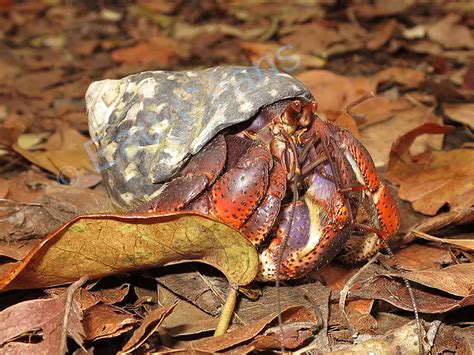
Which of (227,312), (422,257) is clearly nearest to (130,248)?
(227,312)

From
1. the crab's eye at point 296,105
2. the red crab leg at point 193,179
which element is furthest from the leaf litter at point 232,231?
the crab's eye at point 296,105

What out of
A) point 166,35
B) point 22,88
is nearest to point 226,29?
point 166,35

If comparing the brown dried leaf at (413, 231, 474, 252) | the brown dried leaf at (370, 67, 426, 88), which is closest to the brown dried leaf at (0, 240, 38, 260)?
the brown dried leaf at (413, 231, 474, 252)

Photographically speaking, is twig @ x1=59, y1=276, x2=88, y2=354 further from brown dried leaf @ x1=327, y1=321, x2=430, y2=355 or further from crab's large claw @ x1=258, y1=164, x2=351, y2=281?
brown dried leaf @ x1=327, y1=321, x2=430, y2=355

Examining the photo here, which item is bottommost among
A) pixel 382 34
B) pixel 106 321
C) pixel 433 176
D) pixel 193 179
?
pixel 382 34

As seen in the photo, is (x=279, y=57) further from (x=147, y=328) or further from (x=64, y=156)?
(x=147, y=328)

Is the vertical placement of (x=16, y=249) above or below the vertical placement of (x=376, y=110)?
above

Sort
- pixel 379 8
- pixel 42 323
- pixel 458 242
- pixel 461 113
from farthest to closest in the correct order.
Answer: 1. pixel 379 8
2. pixel 461 113
3. pixel 458 242
4. pixel 42 323

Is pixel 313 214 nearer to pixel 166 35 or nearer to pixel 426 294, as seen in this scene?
pixel 426 294
